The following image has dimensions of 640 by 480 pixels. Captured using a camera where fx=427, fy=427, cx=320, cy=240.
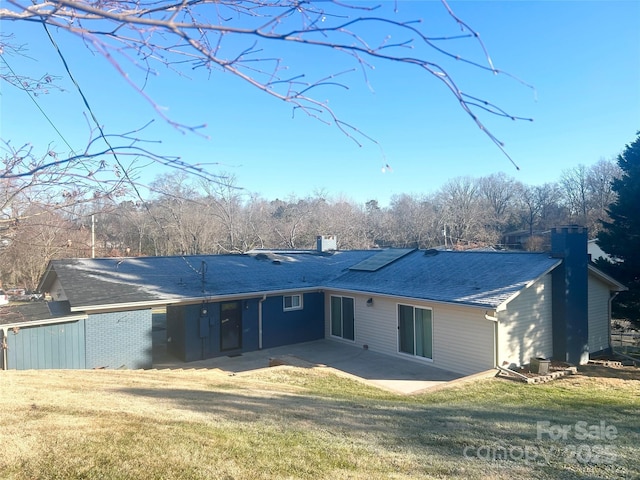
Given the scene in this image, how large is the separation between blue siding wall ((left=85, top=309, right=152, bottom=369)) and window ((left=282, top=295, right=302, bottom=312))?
495 cm

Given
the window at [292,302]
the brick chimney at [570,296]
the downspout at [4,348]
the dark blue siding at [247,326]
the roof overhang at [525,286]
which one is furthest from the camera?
the window at [292,302]

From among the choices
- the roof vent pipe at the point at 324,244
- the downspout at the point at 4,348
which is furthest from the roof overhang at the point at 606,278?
the downspout at the point at 4,348

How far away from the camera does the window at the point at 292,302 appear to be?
1563 centimetres

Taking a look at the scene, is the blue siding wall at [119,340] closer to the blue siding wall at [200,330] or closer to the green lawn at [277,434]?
the blue siding wall at [200,330]

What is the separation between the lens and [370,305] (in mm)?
14594

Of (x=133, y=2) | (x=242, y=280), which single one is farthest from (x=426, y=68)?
(x=242, y=280)

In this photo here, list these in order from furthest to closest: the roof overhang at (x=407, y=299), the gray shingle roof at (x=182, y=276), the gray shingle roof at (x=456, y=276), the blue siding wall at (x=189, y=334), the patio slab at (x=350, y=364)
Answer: the blue siding wall at (x=189, y=334) < the gray shingle roof at (x=182, y=276) < the gray shingle roof at (x=456, y=276) < the patio slab at (x=350, y=364) < the roof overhang at (x=407, y=299)

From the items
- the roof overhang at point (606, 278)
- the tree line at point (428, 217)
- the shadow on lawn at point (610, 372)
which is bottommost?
the shadow on lawn at point (610, 372)

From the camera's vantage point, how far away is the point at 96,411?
513 centimetres

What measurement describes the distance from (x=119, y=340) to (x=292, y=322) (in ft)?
19.6

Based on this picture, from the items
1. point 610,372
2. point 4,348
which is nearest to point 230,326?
point 4,348

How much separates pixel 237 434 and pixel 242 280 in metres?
10.8

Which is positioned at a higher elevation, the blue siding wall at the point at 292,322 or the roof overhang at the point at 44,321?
the roof overhang at the point at 44,321

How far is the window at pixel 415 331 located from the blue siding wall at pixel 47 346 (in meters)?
9.09
